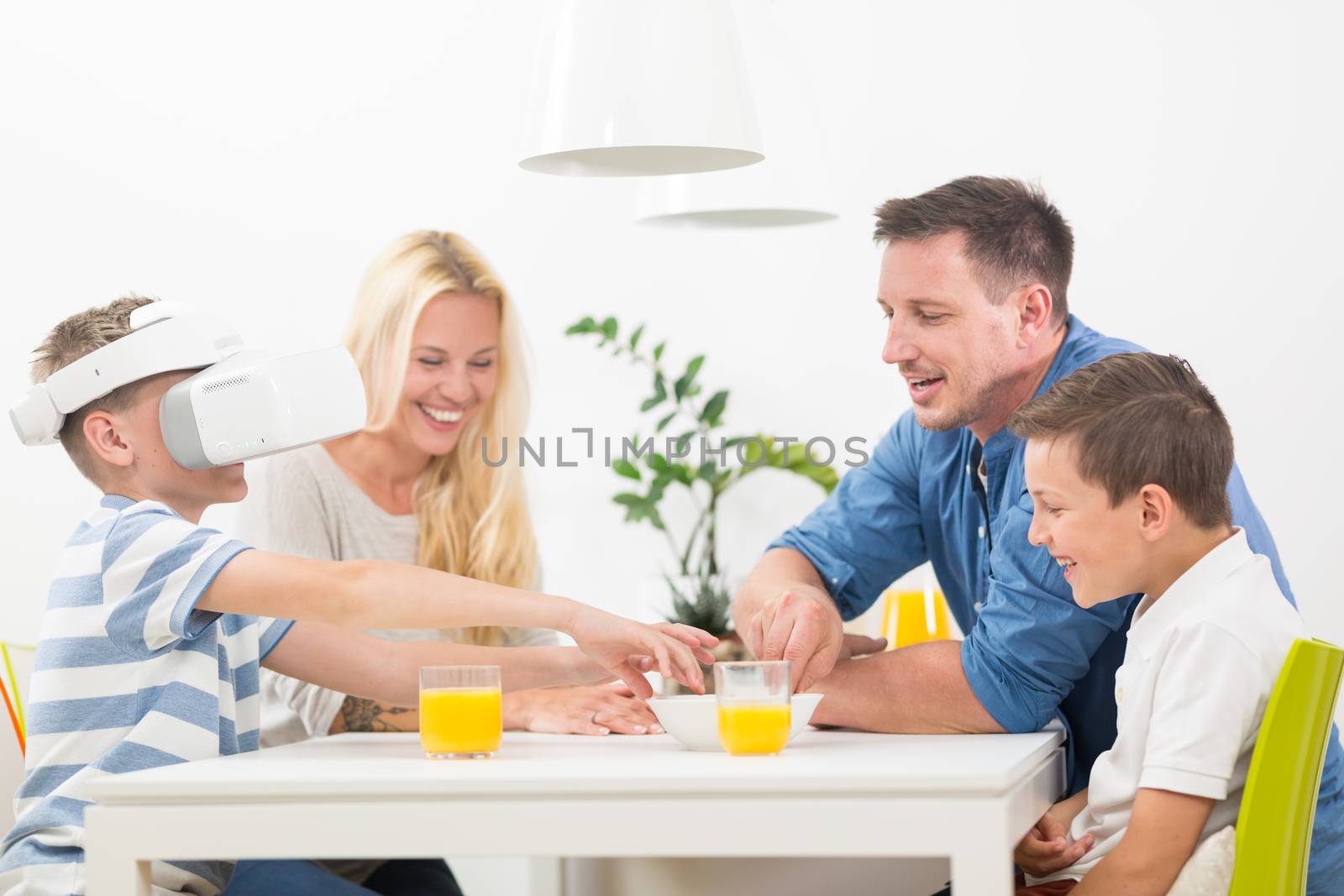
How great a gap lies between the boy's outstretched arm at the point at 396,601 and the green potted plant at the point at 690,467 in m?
2.39

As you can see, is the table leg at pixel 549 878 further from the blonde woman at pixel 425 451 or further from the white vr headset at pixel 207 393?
the white vr headset at pixel 207 393

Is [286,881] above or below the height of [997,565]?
below

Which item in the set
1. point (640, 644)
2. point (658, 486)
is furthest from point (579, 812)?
point (658, 486)

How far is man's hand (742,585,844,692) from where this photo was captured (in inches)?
65.9

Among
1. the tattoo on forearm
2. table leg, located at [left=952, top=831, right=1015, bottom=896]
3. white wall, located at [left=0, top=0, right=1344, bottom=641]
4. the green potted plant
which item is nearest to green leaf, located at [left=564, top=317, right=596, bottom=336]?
the green potted plant

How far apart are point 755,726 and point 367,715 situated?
957 mm

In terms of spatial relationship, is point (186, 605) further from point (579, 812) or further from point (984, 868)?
point (984, 868)

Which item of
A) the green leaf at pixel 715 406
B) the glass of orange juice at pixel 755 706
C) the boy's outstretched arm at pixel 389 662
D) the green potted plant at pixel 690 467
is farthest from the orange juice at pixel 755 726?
the green leaf at pixel 715 406

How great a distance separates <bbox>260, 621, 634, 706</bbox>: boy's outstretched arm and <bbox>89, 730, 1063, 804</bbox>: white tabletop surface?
0.93ft

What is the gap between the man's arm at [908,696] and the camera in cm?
159

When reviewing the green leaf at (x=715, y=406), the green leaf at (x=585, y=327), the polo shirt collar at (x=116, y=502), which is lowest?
the green leaf at (x=715, y=406)

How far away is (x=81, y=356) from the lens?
161cm

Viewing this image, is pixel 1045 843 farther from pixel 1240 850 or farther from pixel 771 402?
pixel 771 402

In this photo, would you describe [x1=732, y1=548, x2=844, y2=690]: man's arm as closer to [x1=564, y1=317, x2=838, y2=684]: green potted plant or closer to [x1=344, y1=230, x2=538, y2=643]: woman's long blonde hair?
[x1=344, y1=230, x2=538, y2=643]: woman's long blonde hair
